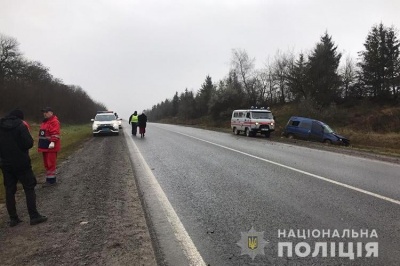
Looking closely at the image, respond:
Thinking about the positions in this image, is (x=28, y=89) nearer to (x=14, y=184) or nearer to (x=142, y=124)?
(x=142, y=124)

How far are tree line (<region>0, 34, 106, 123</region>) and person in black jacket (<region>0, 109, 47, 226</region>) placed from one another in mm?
58985

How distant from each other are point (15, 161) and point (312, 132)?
21.7m

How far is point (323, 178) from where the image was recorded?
9.31m

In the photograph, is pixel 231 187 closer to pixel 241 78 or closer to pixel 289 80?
pixel 289 80

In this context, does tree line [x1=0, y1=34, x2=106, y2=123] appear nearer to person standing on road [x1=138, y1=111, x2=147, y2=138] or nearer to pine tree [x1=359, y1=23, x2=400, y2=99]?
person standing on road [x1=138, y1=111, x2=147, y2=138]

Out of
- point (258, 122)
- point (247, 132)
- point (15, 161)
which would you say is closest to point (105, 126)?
point (247, 132)

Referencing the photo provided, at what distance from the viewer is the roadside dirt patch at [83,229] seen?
14.5ft

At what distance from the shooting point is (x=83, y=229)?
5.40 metres

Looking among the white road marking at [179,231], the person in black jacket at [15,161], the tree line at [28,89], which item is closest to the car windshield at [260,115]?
the white road marking at [179,231]

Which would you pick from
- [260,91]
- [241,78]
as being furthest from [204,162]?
[241,78]

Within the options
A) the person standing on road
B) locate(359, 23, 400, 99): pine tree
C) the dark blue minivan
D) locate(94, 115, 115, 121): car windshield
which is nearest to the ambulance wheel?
the dark blue minivan

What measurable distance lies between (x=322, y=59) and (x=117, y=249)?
1917 inches

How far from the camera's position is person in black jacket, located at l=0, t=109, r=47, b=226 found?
6.03 meters
